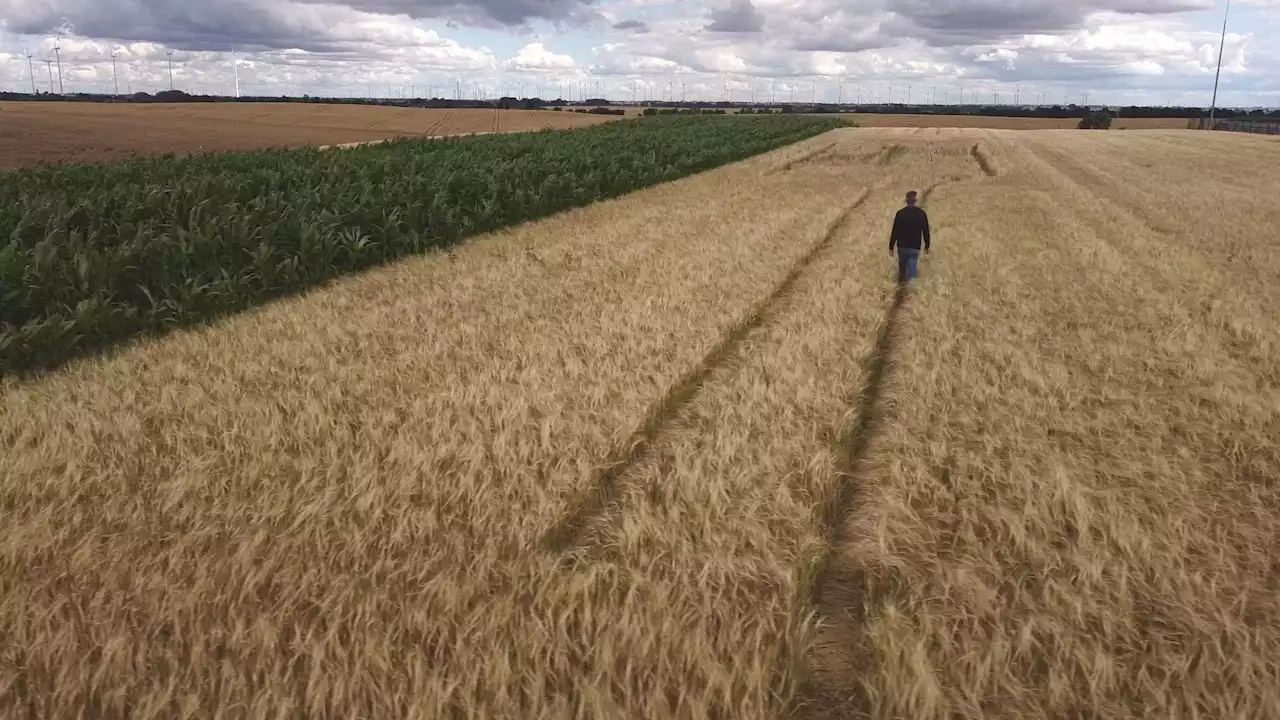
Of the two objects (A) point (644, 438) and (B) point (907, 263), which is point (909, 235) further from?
(A) point (644, 438)

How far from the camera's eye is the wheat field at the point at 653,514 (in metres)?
2.70

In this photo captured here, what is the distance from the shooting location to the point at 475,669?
2.64 metres

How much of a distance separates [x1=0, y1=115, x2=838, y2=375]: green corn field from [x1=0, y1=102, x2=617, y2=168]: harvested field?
576cm

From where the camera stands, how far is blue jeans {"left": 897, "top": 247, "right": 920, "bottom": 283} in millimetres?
9828

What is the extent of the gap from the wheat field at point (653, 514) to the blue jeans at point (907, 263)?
→ 4.75 ft

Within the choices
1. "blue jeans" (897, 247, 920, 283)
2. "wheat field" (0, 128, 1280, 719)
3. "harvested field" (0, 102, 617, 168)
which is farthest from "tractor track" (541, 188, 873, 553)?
"harvested field" (0, 102, 617, 168)

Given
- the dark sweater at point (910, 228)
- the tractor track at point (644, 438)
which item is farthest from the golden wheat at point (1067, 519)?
the tractor track at point (644, 438)

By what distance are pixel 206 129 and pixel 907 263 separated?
5310 cm

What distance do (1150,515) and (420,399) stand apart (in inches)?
174

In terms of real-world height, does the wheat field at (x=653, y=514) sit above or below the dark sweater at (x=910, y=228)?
below

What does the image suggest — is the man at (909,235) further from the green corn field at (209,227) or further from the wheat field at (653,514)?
the green corn field at (209,227)

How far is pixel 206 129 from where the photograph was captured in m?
50.2

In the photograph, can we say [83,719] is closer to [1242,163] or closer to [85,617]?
[85,617]

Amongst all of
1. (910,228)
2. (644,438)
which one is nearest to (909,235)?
(910,228)
